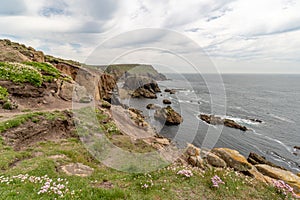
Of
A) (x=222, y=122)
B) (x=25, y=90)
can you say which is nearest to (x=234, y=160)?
(x=25, y=90)

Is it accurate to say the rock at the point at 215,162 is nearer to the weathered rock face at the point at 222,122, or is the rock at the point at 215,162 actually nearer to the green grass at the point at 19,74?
the green grass at the point at 19,74

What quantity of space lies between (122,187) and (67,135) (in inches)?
315

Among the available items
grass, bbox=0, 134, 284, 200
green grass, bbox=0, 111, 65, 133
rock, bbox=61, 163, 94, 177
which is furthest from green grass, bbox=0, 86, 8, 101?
rock, bbox=61, 163, 94, 177

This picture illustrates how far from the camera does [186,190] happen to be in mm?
6555

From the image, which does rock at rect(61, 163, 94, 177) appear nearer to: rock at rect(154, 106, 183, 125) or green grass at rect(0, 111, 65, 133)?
green grass at rect(0, 111, 65, 133)

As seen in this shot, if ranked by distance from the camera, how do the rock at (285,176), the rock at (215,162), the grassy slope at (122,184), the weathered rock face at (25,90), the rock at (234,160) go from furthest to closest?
1. the rock at (234,160)
2. the rock at (215,162)
3. the weathered rock face at (25,90)
4. the rock at (285,176)
5. the grassy slope at (122,184)

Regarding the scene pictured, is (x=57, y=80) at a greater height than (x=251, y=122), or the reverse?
(x=57, y=80)

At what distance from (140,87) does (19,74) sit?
195 feet

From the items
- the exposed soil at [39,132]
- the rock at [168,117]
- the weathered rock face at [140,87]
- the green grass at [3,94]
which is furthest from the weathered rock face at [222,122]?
the green grass at [3,94]

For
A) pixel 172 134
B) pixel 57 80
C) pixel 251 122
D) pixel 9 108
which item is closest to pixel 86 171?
pixel 9 108

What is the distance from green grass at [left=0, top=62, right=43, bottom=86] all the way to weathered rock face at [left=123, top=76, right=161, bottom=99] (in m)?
53.9

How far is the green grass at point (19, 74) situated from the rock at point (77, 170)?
45.5ft

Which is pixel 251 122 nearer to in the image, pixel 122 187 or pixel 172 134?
pixel 172 134

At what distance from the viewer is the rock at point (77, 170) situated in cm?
744
